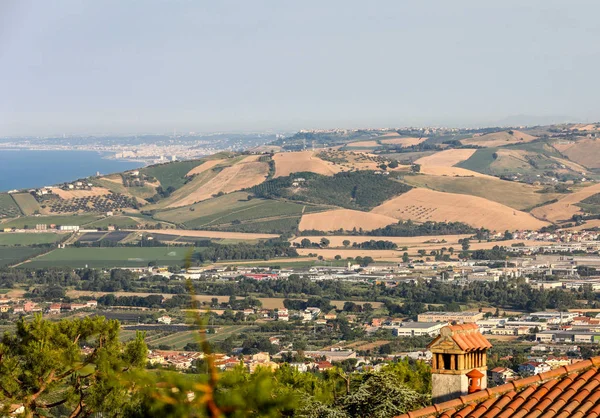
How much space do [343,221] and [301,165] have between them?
35573mm

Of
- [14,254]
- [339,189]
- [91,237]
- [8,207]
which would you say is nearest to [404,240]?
[91,237]

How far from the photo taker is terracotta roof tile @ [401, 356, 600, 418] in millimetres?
10445

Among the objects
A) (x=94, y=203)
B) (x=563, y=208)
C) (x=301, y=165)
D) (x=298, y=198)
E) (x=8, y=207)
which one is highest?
(x=301, y=165)

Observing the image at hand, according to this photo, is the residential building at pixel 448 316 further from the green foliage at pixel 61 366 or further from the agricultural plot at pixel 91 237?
the green foliage at pixel 61 366

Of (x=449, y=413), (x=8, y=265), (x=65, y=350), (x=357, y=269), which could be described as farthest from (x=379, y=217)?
(x=449, y=413)

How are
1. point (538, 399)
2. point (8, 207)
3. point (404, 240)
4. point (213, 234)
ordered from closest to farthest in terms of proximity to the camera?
point (538, 399) → point (404, 240) → point (213, 234) → point (8, 207)

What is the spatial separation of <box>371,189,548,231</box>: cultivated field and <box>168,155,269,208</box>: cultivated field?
22958 mm

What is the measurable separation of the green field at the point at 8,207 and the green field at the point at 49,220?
4.70m

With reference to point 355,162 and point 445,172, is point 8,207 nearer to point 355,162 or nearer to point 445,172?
point 355,162

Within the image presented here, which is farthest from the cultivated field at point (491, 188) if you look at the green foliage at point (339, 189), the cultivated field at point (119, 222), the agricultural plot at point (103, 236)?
the agricultural plot at point (103, 236)

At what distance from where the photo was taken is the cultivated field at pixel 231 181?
178m

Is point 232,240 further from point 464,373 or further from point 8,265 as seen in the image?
point 464,373

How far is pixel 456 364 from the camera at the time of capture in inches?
463

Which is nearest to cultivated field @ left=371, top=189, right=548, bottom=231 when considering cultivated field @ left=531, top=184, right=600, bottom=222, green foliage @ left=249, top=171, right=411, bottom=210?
cultivated field @ left=531, top=184, right=600, bottom=222
